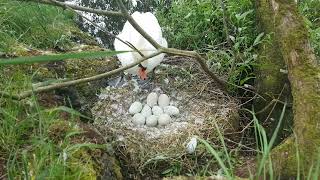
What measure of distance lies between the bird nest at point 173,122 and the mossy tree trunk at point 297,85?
0.34 m

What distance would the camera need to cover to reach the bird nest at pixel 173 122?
234 centimetres

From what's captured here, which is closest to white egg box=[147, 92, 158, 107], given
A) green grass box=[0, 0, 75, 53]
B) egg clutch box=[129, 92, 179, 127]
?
egg clutch box=[129, 92, 179, 127]

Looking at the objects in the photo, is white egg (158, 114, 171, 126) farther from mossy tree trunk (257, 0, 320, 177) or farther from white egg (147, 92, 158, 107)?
mossy tree trunk (257, 0, 320, 177)

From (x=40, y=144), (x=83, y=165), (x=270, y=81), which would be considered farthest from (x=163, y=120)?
(x=40, y=144)

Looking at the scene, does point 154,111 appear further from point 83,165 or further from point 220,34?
point 83,165

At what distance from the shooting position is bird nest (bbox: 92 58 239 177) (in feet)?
7.67

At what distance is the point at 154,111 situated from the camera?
2639 millimetres

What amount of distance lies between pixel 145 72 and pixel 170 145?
0.43m

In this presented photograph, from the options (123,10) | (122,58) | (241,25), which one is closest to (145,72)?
(122,58)

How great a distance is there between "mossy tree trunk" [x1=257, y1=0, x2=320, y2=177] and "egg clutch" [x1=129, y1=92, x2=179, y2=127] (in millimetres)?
530

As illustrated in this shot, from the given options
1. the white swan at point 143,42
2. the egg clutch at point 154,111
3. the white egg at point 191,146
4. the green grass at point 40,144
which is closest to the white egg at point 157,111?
the egg clutch at point 154,111

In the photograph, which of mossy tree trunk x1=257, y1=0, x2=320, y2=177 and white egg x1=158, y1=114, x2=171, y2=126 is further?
white egg x1=158, y1=114, x2=171, y2=126

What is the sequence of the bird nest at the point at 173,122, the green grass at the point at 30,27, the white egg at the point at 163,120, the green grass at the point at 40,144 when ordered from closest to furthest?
1. the green grass at the point at 40,144
2. the bird nest at the point at 173,122
3. the white egg at the point at 163,120
4. the green grass at the point at 30,27

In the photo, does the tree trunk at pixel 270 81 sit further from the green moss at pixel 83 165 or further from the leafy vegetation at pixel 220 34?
the green moss at pixel 83 165
